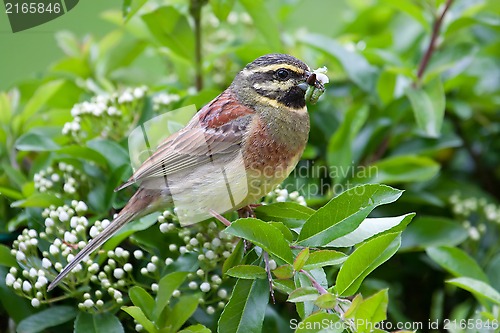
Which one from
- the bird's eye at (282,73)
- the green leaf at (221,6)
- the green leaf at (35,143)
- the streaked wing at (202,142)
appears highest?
the green leaf at (221,6)

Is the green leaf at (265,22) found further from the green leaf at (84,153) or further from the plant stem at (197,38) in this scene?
the green leaf at (84,153)

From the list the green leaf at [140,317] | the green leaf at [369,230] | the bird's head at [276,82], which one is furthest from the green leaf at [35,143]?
the green leaf at [369,230]

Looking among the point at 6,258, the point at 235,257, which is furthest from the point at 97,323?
the point at 235,257

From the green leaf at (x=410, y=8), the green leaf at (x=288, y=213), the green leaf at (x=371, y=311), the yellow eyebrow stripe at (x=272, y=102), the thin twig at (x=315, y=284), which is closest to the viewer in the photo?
the green leaf at (x=371, y=311)

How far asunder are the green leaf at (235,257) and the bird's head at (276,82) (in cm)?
71

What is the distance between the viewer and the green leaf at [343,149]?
10.2ft

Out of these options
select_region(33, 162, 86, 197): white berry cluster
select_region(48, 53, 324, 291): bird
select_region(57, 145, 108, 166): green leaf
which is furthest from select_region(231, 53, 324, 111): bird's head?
select_region(33, 162, 86, 197): white berry cluster

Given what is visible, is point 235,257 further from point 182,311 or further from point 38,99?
point 38,99

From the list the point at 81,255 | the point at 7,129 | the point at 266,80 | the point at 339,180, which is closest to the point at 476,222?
the point at 339,180

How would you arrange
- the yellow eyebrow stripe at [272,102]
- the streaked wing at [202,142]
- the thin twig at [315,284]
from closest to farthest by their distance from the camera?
the thin twig at [315,284], the streaked wing at [202,142], the yellow eyebrow stripe at [272,102]

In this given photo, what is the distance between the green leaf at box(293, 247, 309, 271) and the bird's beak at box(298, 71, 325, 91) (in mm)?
862

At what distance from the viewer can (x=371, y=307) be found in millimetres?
1949

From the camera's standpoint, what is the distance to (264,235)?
2.12 metres

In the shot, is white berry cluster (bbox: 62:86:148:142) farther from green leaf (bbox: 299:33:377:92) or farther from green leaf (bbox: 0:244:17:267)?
green leaf (bbox: 299:33:377:92)
